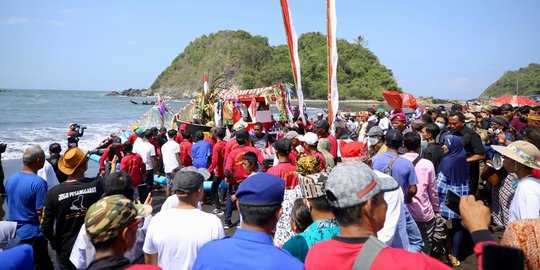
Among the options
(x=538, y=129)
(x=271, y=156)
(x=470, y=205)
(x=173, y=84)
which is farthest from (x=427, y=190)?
(x=173, y=84)

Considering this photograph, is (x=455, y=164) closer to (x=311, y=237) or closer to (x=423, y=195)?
(x=423, y=195)

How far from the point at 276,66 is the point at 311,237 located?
295ft

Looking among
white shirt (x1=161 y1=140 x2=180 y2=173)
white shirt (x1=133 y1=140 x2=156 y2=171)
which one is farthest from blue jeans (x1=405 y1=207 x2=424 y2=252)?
white shirt (x1=133 y1=140 x2=156 y2=171)

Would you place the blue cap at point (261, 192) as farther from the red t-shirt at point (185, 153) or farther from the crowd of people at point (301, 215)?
the red t-shirt at point (185, 153)

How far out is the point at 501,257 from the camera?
4.39 feet

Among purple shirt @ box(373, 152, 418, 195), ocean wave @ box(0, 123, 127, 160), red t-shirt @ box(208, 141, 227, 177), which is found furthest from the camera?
ocean wave @ box(0, 123, 127, 160)

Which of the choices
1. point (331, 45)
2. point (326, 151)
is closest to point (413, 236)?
point (326, 151)

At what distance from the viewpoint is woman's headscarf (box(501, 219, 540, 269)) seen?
175cm

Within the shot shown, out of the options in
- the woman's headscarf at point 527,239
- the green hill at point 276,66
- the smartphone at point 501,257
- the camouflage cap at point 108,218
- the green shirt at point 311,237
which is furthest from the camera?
the green hill at point 276,66

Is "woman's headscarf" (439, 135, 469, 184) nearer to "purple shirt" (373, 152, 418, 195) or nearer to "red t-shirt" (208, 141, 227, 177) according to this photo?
"purple shirt" (373, 152, 418, 195)

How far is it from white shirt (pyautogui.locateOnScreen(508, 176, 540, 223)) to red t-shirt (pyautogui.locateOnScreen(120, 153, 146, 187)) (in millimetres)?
5811

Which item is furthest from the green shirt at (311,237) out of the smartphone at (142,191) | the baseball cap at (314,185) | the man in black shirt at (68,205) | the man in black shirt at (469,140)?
the smartphone at (142,191)

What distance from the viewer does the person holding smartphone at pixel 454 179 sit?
4.79 m

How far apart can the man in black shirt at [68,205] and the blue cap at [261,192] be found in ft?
7.34
